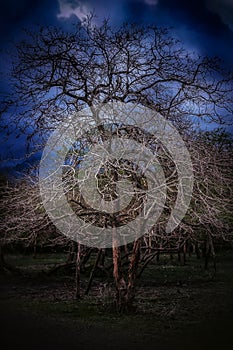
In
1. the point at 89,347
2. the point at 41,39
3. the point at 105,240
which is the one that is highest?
the point at 41,39

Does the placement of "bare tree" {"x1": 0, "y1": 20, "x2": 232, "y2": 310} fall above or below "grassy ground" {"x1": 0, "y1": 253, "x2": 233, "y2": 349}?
above

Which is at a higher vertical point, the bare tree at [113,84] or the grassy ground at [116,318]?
the bare tree at [113,84]

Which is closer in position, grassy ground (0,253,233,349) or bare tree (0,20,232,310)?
grassy ground (0,253,233,349)

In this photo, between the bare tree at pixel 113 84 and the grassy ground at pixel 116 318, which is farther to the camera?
the bare tree at pixel 113 84

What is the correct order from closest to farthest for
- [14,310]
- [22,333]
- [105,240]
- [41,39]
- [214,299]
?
[22,333], [41,39], [14,310], [105,240], [214,299]

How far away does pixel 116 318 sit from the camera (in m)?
7.79

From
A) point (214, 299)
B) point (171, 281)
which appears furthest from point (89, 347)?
point (171, 281)

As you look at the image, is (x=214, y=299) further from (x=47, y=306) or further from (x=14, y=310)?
(x=14, y=310)

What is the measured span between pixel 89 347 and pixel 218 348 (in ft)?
6.03

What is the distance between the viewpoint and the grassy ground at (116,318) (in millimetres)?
6389

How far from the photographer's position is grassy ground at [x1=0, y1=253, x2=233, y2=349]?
21.0 ft

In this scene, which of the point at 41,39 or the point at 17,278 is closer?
the point at 41,39

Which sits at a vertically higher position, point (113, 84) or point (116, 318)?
point (113, 84)

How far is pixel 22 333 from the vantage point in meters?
6.89
